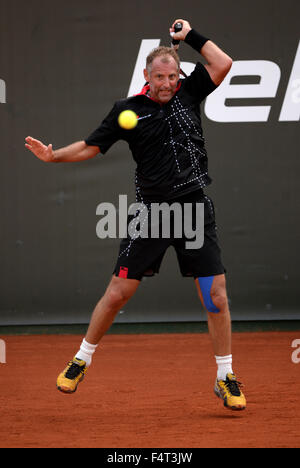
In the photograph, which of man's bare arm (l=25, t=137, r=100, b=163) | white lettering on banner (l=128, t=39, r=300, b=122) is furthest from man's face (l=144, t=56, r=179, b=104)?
white lettering on banner (l=128, t=39, r=300, b=122)

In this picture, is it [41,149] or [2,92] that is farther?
[2,92]

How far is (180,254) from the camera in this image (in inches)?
149

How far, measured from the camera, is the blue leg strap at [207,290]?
3732mm

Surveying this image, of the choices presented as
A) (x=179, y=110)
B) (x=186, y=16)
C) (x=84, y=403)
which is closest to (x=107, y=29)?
(x=186, y=16)

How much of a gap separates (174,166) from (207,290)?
651 millimetres

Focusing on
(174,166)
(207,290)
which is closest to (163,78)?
(174,166)

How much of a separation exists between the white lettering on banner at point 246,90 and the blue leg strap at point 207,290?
269 cm

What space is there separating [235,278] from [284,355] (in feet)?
3.30

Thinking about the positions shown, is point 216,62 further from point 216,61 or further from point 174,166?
point 174,166

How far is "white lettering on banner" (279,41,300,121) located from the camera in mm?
6117

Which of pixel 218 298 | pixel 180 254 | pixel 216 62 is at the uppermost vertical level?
pixel 216 62

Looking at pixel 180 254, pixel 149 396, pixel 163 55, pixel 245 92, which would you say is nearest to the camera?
pixel 163 55

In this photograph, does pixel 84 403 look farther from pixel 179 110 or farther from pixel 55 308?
pixel 55 308

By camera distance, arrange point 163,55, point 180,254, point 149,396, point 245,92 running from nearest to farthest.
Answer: point 163,55 < point 180,254 < point 149,396 < point 245,92
